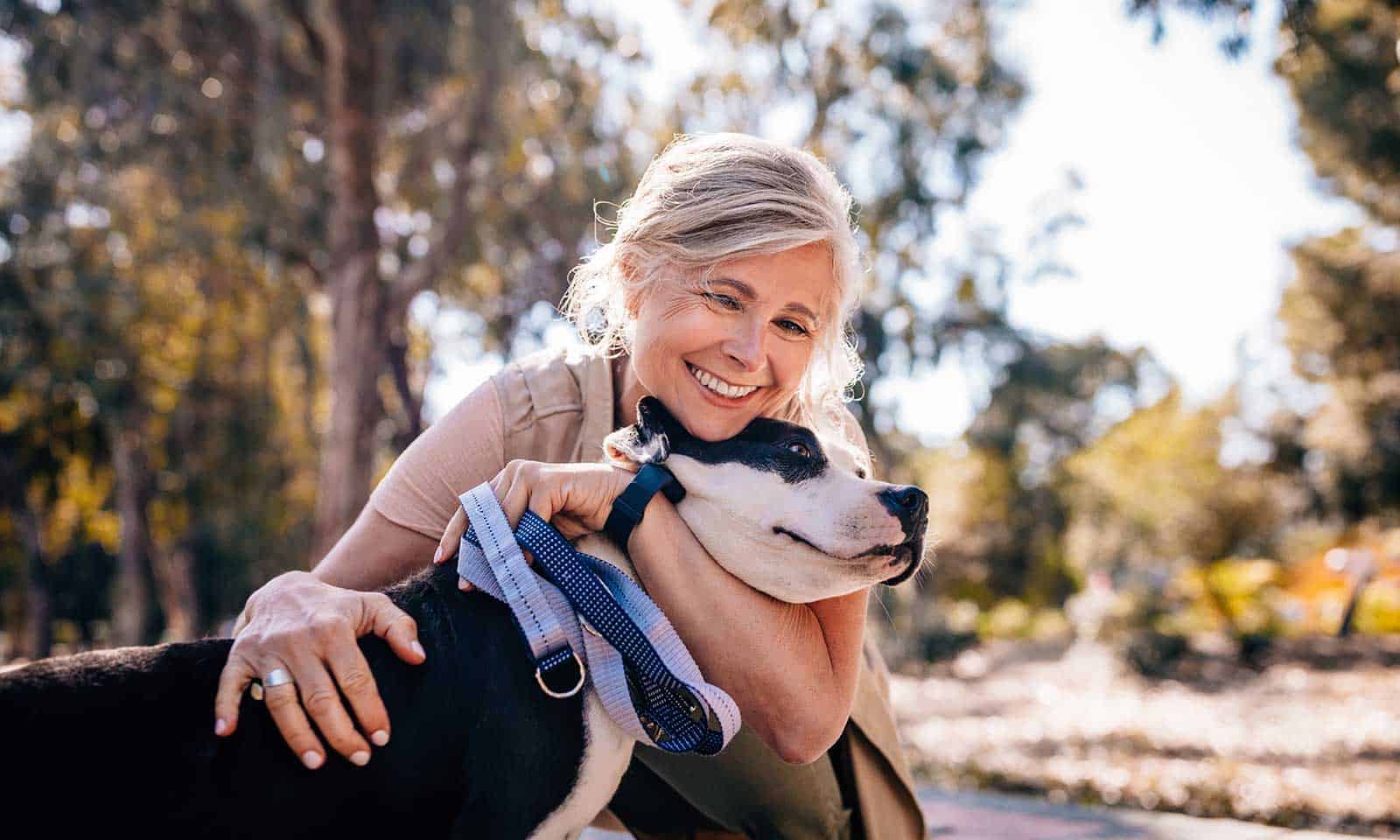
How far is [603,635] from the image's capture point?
178 centimetres

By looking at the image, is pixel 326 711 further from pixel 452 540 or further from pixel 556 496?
pixel 556 496

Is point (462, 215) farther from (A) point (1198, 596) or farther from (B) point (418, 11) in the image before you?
(A) point (1198, 596)

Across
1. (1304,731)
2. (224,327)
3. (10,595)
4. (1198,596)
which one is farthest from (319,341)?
(1304,731)

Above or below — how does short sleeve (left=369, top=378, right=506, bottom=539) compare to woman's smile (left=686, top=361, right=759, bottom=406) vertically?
below

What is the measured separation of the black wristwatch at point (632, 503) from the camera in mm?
1976

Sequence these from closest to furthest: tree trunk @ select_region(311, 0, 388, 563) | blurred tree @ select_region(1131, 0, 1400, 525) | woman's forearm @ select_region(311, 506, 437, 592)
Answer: woman's forearm @ select_region(311, 506, 437, 592)
tree trunk @ select_region(311, 0, 388, 563)
blurred tree @ select_region(1131, 0, 1400, 525)

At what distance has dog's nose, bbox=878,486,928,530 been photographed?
188 cm

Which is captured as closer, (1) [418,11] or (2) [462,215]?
(1) [418,11]

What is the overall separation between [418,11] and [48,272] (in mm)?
9051

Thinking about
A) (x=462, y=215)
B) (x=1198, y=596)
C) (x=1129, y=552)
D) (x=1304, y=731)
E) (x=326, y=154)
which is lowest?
(x=1129, y=552)

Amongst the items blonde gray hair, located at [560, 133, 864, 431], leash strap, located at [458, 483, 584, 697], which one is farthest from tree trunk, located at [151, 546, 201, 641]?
leash strap, located at [458, 483, 584, 697]

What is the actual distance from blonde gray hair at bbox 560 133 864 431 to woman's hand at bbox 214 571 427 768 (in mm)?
927

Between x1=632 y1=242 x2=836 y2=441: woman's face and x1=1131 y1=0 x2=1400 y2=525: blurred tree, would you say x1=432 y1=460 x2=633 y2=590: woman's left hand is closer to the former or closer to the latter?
x1=632 y1=242 x2=836 y2=441: woman's face

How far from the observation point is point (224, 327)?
61.2ft
